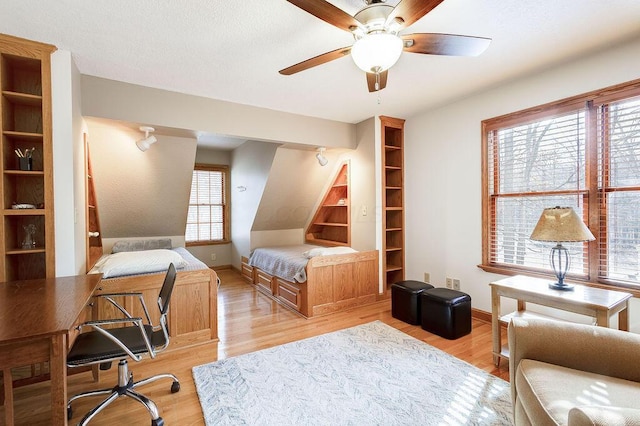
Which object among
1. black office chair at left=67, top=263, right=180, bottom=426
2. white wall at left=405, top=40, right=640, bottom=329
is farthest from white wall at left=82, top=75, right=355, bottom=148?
black office chair at left=67, top=263, right=180, bottom=426

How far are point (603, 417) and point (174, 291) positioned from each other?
282cm

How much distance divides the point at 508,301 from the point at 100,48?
13.6 ft

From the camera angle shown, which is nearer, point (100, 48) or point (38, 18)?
point (38, 18)

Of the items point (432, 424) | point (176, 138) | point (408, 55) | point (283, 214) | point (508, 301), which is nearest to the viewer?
point (432, 424)

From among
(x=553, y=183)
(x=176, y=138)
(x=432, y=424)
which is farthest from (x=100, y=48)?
(x=553, y=183)

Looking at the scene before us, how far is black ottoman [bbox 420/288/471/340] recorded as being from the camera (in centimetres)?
282

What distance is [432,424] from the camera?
1.74 m

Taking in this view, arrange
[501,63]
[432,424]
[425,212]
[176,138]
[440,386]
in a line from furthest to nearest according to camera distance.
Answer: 1. [425,212]
2. [176,138]
3. [501,63]
4. [440,386]
5. [432,424]

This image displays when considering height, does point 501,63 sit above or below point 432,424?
above

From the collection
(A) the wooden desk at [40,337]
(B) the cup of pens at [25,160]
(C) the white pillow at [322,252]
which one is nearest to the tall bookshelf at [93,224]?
(B) the cup of pens at [25,160]

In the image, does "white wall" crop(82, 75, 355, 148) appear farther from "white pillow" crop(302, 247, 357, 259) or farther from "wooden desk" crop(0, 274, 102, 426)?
"wooden desk" crop(0, 274, 102, 426)

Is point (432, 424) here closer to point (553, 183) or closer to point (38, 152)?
point (553, 183)

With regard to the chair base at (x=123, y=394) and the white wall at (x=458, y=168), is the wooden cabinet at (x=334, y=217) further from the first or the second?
the chair base at (x=123, y=394)

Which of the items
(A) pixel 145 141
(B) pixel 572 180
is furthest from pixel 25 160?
(B) pixel 572 180
